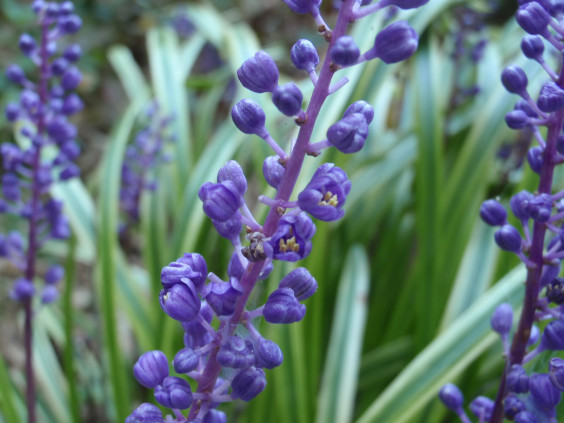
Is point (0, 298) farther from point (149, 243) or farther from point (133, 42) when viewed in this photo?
point (133, 42)

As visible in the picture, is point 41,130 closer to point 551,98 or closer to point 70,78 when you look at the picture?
point 70,78

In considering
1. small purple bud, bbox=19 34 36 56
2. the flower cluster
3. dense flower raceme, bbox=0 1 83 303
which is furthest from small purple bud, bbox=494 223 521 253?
the flower cluster

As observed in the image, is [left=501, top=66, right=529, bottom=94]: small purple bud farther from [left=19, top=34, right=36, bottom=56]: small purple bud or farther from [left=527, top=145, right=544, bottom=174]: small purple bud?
[left=19, top=34, right=36, bottom=56]: small purple bud

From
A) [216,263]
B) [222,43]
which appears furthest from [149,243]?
[222,43]

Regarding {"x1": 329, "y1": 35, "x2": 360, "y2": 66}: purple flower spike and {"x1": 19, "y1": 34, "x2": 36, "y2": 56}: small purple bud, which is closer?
{"x1": 329, "y1": 35, "x2": 360, "y2": 66}: purple flower spike

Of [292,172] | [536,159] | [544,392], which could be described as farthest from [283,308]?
[536,159]

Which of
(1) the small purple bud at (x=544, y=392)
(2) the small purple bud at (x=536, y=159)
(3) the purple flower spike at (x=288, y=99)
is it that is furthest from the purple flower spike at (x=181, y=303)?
(2) the small purple bud at (x=536, y=159)
